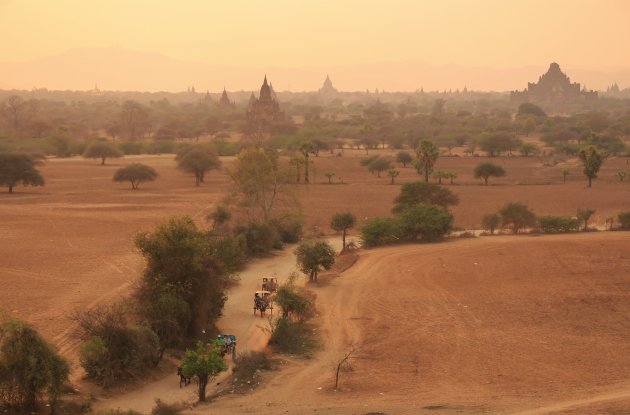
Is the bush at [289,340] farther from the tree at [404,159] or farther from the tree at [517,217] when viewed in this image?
the tree at [404,159]

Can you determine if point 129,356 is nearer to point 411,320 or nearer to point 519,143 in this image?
point 411,320

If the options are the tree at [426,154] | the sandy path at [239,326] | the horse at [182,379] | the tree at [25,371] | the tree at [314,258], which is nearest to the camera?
the tree at [25,371]

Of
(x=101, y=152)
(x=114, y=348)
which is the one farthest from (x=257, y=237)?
(x=101, y=152)

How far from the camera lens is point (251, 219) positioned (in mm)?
35969

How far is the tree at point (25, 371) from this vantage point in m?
15.2

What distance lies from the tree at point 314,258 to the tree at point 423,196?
1283 cm

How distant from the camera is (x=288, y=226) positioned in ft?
120

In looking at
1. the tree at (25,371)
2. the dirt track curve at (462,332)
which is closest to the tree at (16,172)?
the dirt track curve at (462,332)

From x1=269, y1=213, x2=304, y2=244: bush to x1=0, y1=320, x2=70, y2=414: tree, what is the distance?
20.6 metres

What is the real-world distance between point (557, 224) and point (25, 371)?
28.7 m

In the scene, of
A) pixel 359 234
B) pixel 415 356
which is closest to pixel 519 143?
pixel 359 234

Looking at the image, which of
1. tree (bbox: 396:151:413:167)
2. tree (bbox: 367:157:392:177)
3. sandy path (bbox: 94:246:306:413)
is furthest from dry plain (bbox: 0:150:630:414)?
tree (bbox: 396:151:413:167)

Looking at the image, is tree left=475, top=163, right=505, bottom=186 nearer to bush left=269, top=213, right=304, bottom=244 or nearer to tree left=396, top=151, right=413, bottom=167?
tree left=396, top=151, right=413, bottom=167

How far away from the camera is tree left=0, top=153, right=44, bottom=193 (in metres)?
53.1
